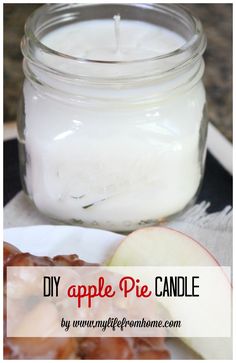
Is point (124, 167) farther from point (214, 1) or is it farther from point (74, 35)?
point (214, 1)

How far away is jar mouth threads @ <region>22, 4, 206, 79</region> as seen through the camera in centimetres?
90

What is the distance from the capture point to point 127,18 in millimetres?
1088

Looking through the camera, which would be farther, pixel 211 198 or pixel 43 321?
pixel 211 198

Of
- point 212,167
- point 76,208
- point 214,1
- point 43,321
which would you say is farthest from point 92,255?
point 214,1

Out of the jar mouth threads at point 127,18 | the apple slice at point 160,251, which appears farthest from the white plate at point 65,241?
the jar mouth threads at point 127,18

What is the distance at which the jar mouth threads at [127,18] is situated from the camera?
902 mm

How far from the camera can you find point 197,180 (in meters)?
1.03

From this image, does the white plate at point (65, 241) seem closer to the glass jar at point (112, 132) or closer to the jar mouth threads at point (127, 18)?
the glass jar at point (112, 132)

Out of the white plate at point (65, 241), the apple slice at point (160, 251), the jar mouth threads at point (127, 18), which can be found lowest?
the white plate at point (65, 241)

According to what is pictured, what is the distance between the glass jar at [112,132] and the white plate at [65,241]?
5cm

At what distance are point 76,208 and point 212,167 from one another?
0.28 metres

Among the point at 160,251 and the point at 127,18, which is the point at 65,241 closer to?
the point at 160,251

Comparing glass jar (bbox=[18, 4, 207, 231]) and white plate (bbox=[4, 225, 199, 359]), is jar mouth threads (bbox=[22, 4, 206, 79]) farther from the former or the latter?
white plate (bbox=[4, 225, 199, 359])

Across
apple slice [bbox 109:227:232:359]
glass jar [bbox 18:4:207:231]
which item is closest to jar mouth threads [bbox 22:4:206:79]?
glass jar [bbox 18:4:207:231]
